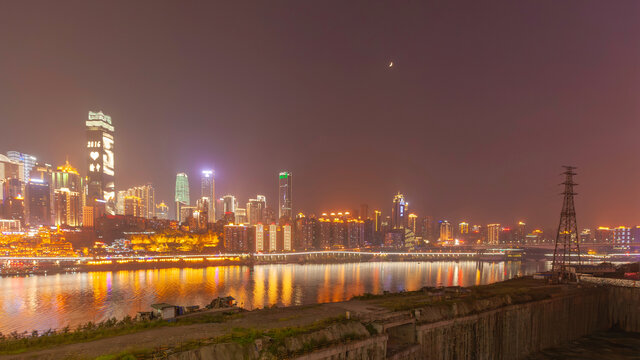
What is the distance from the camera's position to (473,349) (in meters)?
23.7

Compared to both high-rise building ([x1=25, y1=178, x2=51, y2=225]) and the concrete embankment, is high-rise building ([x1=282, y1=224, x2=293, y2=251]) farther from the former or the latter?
the concrete embankment

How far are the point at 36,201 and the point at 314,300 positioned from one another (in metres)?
151

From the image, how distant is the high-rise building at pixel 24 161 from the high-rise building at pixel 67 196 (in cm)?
1349

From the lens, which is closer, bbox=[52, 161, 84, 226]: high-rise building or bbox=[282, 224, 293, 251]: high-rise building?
bbox=[52, 161, 84, 226]: high-rise building

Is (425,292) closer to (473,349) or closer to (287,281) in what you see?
(473,349)

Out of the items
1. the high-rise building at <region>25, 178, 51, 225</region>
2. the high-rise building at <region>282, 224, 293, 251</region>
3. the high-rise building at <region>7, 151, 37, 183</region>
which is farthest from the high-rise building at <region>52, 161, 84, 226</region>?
the high-rise building at <region>282, 224, 293, 251</region>

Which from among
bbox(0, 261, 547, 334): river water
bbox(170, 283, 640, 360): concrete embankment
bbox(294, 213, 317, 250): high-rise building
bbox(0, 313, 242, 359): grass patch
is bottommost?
bbox(294, 213, 317, 250): high-rise building

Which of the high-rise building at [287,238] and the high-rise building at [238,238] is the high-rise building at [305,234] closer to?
the high-rise building at [287,238]

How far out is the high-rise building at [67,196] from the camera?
154 metres

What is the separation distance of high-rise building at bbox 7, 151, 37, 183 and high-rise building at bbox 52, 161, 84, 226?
13.5 metres

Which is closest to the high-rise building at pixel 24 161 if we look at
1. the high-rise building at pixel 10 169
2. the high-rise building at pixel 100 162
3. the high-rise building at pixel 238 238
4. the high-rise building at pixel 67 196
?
the high-rise building at pixel 10 169

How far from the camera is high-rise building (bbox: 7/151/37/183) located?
6762 inches

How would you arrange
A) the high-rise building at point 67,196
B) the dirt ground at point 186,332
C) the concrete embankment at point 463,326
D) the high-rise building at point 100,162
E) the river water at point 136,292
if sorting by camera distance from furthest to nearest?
the high-rise building at point 100,162 → the high-rise building at point 67,196 → the river water at point 136,292 → the concrete embankment at point 463,326 → the dirt ground at point 186,332

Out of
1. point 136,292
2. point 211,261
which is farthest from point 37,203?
point 136,292
